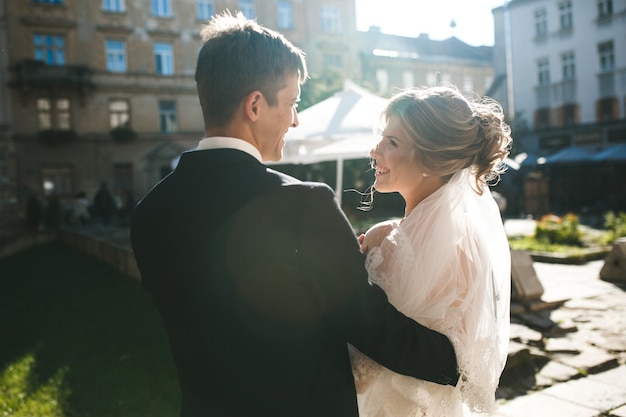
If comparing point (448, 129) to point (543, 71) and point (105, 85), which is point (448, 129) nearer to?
point (105, 85)

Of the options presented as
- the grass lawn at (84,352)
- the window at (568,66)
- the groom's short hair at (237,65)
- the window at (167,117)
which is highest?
the window at (568,66)

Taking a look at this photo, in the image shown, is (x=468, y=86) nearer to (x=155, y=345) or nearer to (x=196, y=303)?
(x=155, y=345)

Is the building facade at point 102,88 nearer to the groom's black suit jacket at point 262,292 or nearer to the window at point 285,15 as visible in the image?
the window at point 285,15

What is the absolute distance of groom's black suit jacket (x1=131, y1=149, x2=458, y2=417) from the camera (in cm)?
131

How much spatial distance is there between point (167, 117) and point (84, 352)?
26.0m

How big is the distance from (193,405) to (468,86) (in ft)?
151

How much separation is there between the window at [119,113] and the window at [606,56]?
84.5 feet

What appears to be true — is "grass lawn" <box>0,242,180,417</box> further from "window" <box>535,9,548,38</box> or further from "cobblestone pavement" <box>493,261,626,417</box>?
"window" <box>535,9,548,38</box>

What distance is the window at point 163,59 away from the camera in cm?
2972

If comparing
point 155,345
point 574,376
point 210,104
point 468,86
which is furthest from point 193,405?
point 468,86

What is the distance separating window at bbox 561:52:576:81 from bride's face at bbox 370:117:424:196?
101 ft

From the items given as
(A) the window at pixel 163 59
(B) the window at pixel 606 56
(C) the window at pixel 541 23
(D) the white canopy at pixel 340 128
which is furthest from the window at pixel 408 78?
(D) the white canopy at pixel 340 128

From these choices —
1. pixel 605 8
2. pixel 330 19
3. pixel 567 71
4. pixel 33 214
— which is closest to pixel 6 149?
pixel 33 214

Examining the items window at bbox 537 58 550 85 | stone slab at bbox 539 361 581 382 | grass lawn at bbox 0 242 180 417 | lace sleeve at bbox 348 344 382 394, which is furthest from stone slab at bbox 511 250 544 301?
window at bbox 537 58 550 85
